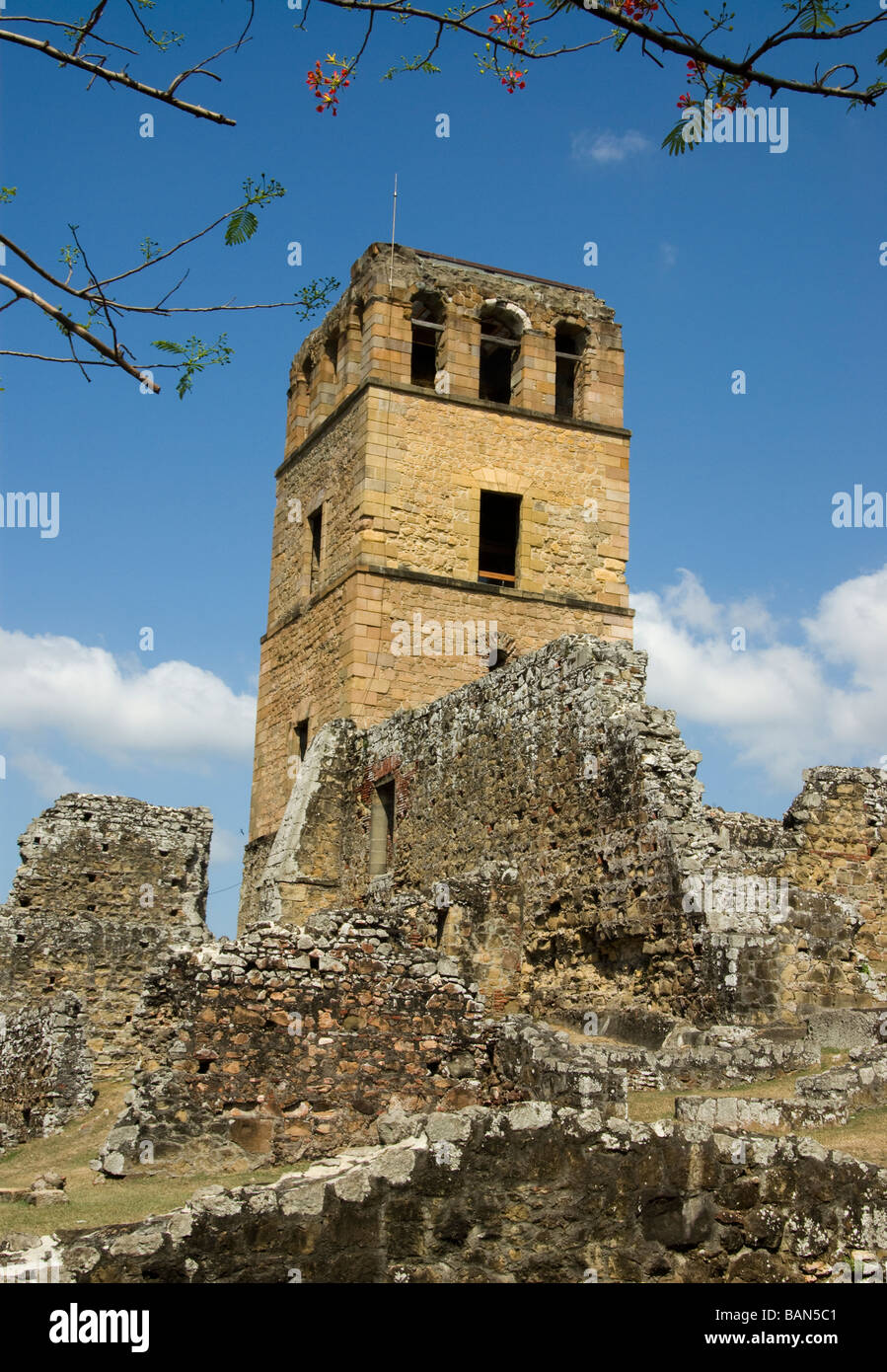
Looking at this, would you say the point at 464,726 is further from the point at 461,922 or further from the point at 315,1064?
the point at 315,1064

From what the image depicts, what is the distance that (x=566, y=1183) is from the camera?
5.71 meters

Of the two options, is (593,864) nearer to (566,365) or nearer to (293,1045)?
(293,1045)

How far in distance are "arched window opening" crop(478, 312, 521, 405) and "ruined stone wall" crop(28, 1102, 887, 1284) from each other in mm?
18214

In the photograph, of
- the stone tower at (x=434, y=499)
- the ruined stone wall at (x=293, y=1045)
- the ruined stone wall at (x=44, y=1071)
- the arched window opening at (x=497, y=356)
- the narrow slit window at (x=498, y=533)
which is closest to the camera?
the ruined stone wall at (x=293, y=1045)

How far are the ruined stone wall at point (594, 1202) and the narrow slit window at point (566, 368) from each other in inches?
738

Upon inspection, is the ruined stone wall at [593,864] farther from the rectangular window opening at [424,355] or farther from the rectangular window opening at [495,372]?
the rectangular window opening at [495,372]

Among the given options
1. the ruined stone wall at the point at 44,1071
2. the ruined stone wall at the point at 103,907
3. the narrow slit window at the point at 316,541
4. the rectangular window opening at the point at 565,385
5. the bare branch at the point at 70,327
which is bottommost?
the ruined stone wall at the point at 44,1071

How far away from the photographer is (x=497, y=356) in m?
24.5

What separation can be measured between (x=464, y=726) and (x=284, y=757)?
7.27 m

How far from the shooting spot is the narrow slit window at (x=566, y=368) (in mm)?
23453

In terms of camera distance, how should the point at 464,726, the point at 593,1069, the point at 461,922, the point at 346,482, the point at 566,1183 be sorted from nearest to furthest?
the point at 566,1183
the point at 593,1069
the point at 461,922
the point at 464,726
the point at 346,482

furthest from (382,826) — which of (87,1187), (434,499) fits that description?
(87,1187)

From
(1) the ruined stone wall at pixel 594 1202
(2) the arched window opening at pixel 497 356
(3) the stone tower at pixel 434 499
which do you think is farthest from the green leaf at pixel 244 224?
(2) the arched window opening at pixel 497 356
